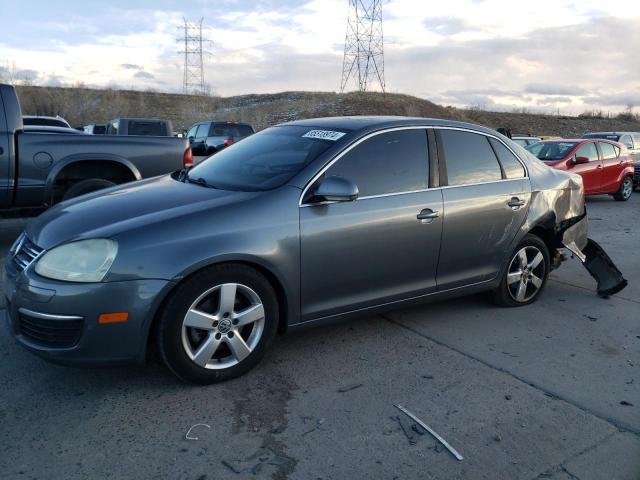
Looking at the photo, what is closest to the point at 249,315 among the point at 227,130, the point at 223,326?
the point at 223,326

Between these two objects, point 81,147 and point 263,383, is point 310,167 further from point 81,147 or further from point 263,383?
point 81,147

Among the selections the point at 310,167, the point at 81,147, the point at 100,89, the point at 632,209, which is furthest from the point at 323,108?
the point at 310,167

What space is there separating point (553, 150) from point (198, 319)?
1195cm

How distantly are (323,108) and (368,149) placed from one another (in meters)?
42.5

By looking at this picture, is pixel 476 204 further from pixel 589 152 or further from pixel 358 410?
pixel 589 152

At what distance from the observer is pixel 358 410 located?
3.34 metres

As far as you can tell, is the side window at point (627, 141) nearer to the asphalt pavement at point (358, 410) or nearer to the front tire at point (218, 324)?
the asphalt pavement at point (358, 410)

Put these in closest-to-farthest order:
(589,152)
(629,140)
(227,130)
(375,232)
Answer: (375,232) → (589,152) → (629,140) → (227,130)

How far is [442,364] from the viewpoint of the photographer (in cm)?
401

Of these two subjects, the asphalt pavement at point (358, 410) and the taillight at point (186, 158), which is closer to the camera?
the asphalt pavement at point (358, 410)

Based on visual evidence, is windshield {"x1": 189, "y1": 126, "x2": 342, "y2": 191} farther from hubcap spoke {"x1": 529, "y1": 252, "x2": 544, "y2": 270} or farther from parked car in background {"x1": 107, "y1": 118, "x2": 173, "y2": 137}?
parked car in background {"x1": 107, "y1": 118, "x2": 173, "y2": 137}

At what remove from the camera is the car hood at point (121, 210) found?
3.40 metres

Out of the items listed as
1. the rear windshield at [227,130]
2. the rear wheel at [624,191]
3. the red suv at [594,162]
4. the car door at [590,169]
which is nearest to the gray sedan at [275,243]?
the red suv at [594,162]

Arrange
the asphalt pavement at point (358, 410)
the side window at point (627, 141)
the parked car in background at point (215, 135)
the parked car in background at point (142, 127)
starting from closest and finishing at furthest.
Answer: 1. the asphalt pavement at point (358, 410)
2. the parked car in background at point (142, 127)
3. the side window at point (627, 141)
4. the parked car in background at point (215, 135)
